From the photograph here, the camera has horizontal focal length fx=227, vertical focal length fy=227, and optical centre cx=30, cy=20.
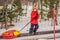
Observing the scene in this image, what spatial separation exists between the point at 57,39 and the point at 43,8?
6.82 m

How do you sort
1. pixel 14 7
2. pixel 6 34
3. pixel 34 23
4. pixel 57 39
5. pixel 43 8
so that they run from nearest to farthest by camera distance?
1. pixel 57 39
2. pixel 6 34
3. pixel 34 23
4. pixel 14 7
5. pixel 43 8

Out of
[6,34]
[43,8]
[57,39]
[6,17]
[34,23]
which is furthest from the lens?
[43,8]

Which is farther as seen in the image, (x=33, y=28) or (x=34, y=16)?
(x=33, y=28)

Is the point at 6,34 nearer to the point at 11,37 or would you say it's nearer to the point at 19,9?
the point at 11,37

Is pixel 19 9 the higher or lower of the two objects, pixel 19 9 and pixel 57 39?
the higher

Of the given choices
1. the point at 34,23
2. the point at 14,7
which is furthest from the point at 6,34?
the point at 14,7

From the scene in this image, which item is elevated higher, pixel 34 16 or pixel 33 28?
pixel 34 16

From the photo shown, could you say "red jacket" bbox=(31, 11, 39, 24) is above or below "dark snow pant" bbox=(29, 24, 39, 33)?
above

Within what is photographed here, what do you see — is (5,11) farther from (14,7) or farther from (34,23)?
(34,23)

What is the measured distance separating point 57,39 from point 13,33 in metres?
2.13

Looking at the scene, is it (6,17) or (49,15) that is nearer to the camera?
(6,17)

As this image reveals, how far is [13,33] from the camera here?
10.8 m

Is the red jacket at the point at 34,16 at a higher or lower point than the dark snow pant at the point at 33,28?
higher

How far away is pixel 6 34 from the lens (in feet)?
35.4
